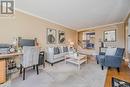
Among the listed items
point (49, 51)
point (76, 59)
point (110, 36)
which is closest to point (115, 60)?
point (76, 59)

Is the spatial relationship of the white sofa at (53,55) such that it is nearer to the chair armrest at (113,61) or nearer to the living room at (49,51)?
the living room at (49,51)

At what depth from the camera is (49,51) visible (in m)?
4.75

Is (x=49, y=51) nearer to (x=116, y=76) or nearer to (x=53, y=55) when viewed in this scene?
(x=53, y=55)

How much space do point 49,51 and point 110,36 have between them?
16.0 ft

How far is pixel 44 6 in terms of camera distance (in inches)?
147

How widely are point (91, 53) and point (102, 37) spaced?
5.11 ft

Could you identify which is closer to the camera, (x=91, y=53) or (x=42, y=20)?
(x=42, y=20)

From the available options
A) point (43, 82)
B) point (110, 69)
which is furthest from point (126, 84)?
point (43, 82)

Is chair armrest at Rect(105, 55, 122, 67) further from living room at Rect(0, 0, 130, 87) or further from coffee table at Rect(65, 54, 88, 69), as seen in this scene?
coffee table at Rect(65, 54, 88, 69)

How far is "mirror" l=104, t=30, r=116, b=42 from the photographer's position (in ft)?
23.4

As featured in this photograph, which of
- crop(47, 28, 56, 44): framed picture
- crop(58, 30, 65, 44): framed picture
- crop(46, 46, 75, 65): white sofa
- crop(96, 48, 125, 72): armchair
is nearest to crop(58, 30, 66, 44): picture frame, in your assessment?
crop(58, 30, 65, 44): framed picture

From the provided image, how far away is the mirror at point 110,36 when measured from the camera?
7.12 m

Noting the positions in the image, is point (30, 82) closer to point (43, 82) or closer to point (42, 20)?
point (43, 82)

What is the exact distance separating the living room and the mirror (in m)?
0.40
